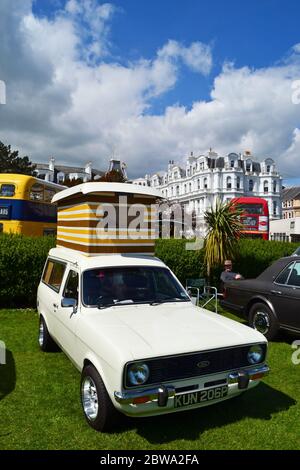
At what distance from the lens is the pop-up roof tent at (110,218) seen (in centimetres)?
578

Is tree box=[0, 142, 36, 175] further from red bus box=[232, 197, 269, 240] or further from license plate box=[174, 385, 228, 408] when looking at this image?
license plate box=[174, 385, 228, 408]

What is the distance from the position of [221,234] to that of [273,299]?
4074 millimetres

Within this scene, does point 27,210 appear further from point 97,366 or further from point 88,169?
point 88,169

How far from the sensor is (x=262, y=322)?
720 cm

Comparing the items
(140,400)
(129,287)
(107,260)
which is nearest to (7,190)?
(107,260)

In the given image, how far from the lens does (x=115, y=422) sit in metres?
3.67

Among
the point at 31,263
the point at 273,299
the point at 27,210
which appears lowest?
the point at 273,299

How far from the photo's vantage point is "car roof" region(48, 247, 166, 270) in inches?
200

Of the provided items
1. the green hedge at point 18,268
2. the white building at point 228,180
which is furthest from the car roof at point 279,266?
the white building at point 228,180

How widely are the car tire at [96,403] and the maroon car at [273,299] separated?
4.07 m

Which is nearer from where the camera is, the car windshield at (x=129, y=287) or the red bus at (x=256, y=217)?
the car windshield at (x=129, y=287)

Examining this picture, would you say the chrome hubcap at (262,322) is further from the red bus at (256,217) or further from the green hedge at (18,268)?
the red bus at (256,217)

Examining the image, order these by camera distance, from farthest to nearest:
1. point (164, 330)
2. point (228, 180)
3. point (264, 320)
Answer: point (228, 180) < point (264, 320) < point (164, 330)

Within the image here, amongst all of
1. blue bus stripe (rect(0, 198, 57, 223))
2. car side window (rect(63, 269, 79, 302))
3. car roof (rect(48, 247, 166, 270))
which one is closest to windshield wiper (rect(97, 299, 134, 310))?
car side window (rect(63, 269, 79, 302))
